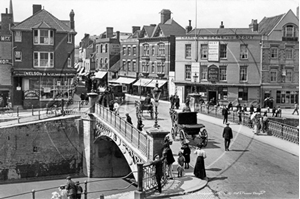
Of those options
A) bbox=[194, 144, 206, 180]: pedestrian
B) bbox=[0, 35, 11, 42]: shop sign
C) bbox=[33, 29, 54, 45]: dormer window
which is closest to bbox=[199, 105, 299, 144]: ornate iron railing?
bbox=[194, 144, 206, 180]: pedestrian

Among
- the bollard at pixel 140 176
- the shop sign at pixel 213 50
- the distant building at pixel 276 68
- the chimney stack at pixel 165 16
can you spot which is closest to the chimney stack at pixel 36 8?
the chimney stack at pixel 165 16

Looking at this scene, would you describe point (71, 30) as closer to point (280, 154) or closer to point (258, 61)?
point (258, 61)

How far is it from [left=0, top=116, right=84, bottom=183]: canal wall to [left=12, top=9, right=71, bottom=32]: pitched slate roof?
1441 centimetres

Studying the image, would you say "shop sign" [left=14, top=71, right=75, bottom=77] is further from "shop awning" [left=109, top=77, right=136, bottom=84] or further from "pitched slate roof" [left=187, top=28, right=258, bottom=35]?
"shop awning" [left=109, top=77, right=136, bottom=84]

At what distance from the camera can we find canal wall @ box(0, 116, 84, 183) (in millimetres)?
35812

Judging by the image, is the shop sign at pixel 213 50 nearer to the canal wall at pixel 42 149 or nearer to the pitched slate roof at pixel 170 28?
the pitched slate roof at pixel 170 28

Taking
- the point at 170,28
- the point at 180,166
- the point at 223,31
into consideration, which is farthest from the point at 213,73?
the point at 180,166

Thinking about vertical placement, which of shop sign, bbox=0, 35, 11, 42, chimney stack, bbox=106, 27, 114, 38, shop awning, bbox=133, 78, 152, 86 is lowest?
shop awning, bbox=133, 78, 152, 86

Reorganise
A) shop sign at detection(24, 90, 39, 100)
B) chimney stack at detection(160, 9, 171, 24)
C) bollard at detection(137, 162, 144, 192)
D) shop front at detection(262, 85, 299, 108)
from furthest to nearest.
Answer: chimney stack at detection(160, 9, 171, 24), shop sign at detection(24, 90, 39, 100), shop front at detection(262, 85, 299, 108), bollard at detection(137, 162, 144, 192)

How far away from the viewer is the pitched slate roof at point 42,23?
47.2 metres

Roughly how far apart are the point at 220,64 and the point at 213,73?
1457 millimetres

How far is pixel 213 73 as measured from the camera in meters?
52.2

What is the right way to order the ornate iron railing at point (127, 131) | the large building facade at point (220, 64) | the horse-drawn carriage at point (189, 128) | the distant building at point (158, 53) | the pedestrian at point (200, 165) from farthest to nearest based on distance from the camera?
the distant building at point (158, 53) → the large building facade at point (220, 64) → the horse-drawn carriage at point (189, 128) → the ornate iron railing at point (127, 131) → the pedestrian at point (200, 165)

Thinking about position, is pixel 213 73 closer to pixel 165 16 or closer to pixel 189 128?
pixel 165 16
